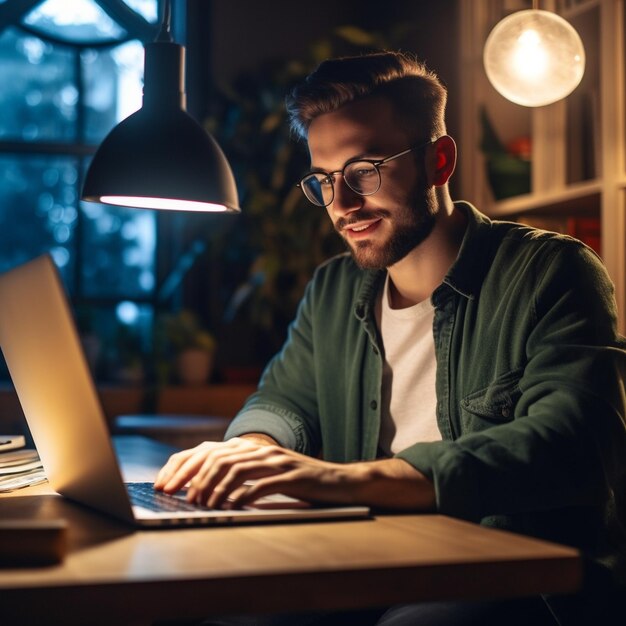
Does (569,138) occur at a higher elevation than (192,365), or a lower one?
higher

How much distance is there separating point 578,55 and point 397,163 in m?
1.18

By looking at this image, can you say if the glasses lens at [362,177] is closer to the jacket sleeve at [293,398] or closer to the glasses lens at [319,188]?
the glasses lens at [319,188]

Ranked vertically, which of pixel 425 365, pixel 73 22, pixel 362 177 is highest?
pixel 73 22

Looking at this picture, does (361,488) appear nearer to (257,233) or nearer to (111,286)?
(257,233)

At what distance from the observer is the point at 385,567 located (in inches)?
31.3

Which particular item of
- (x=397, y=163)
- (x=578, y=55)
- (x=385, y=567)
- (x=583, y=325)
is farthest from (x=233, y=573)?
(x=578, y=55)

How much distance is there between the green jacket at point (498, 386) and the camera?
116cm

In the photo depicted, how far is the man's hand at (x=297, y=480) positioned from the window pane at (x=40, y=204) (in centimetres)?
352

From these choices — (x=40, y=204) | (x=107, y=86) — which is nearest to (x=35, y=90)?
(x=107, y=86)

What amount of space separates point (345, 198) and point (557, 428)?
2.25 feet

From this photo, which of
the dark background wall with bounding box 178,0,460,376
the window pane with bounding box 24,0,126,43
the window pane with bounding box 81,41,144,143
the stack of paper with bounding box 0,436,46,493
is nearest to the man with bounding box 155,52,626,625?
the stack of paper with bounding box 0,436,46,493

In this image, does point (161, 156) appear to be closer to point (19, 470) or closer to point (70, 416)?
point (19, 470)

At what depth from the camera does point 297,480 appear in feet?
3.45

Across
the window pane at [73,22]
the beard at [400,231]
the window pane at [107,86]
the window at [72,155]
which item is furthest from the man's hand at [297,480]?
the window pane at [73,22]
